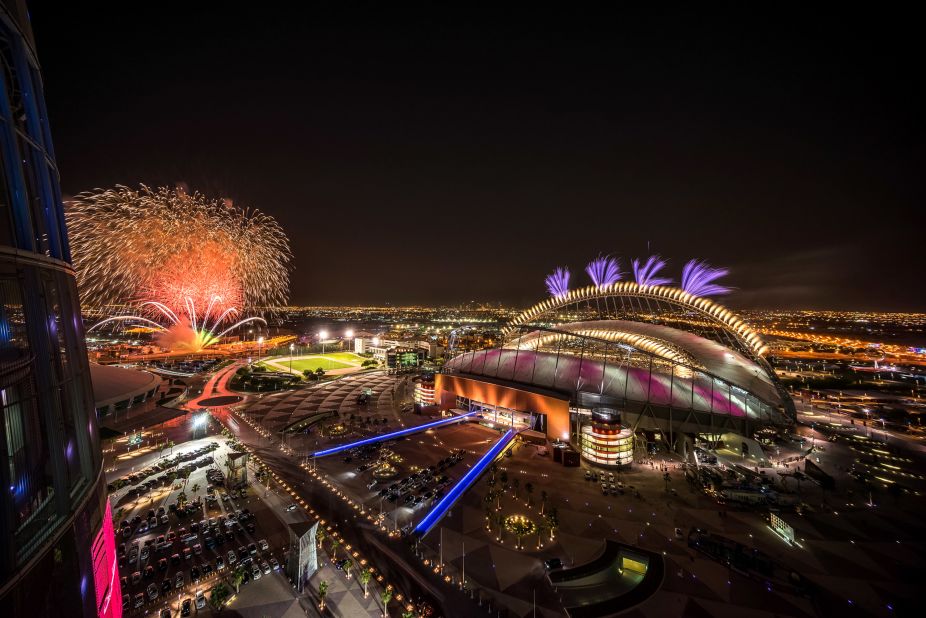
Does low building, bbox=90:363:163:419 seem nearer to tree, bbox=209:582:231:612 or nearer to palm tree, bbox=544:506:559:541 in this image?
tree, bbox=209:582:231:612

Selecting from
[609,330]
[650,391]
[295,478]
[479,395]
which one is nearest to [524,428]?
[479,395]

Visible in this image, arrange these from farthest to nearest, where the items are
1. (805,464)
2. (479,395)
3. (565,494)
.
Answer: (479,395)
(805,464)
(565,494)

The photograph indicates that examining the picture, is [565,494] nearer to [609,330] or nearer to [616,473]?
[616,473]

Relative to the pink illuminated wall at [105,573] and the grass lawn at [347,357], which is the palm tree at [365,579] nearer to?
the pink illuminated wall at [105,573]

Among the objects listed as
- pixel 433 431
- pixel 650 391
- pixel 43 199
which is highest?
pixel 43 199

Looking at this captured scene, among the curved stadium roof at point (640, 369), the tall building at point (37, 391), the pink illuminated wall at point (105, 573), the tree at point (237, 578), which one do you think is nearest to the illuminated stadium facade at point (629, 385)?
the curved stadium roof at point (640, 369)

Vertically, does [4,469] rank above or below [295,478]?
above
